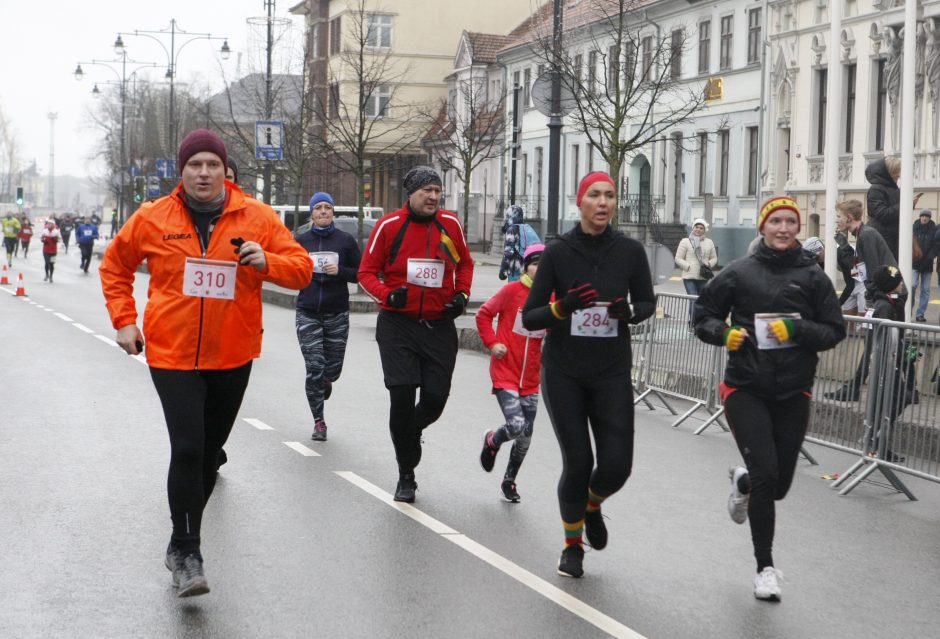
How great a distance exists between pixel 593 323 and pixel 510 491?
2.30 meters

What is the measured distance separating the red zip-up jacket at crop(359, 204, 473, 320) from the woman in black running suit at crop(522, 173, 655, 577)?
1787 mm

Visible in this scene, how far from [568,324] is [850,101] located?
33.9 m

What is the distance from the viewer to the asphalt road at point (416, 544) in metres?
6.26

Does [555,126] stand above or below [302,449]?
above

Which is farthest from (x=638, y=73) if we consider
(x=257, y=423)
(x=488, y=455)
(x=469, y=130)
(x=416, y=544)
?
(x=416, y=544)

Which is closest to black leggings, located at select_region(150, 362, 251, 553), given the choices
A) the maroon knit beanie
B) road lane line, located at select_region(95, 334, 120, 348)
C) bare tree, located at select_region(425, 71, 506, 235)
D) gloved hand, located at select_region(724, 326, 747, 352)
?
the maroon knit beanie

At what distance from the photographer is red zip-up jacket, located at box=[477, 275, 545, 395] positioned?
9.11 meters

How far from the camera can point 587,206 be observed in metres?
7.03

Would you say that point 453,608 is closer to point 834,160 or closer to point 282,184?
point 834,160

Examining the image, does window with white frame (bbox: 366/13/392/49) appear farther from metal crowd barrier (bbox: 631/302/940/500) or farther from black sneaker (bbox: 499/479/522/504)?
black sneaker (bbox: 499/479/522/504)

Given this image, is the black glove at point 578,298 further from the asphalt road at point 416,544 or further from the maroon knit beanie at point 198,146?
the maroon knit beanie at point 198,146

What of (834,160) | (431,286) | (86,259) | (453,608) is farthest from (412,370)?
(86,259)

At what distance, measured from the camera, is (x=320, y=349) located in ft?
38.3

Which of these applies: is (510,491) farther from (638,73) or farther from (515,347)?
(638,73)
